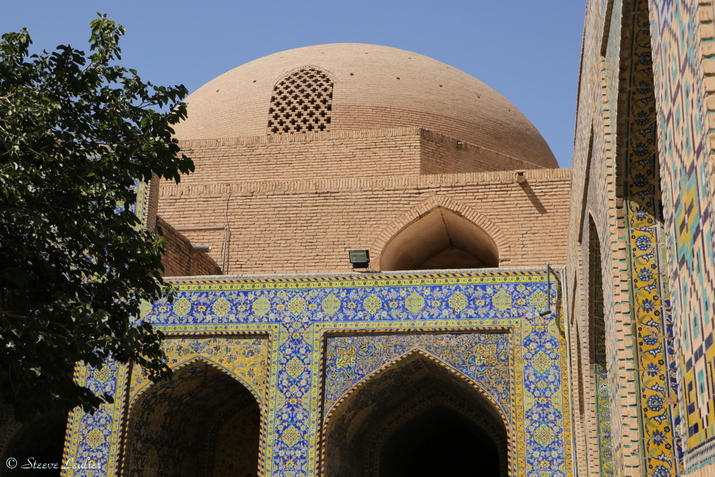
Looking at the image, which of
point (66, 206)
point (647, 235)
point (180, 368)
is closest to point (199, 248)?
point (180, 368)

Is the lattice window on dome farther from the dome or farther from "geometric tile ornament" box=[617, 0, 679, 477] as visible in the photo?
"geometric tile ornament" box=[617, 0, 679, 477]

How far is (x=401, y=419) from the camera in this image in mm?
9062

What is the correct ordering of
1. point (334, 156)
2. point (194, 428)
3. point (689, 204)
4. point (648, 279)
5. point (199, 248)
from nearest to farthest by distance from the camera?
point (689, 204) < point (648, 279) < point (194, 428) < point (199, 248) < point (334, 156)

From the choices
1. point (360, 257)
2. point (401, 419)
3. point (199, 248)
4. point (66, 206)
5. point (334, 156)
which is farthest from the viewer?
point (334, 156)

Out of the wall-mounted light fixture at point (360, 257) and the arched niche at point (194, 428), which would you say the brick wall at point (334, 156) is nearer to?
the wall-mounted light fixture at point (360, 257)

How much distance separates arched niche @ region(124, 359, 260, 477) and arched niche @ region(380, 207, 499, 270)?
232 centimetres

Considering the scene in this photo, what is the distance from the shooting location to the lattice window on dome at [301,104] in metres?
12.2

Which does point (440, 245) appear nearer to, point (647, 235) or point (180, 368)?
point (180, 368)

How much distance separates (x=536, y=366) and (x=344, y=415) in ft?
6.00

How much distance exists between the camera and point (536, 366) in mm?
7500

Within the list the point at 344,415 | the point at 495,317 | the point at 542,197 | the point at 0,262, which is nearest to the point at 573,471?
the point at 495,317

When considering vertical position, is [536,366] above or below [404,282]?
below

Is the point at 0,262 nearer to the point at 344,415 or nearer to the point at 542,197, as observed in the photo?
the point at 344,415

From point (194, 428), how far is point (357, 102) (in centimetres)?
528
